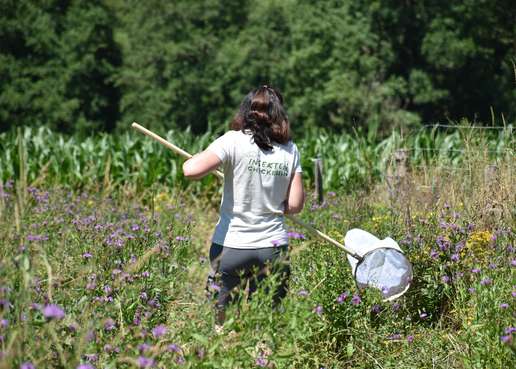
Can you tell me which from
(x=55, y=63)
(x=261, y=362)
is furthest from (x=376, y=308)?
(x=55, y=63)

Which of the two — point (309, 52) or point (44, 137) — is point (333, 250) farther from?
point (309, 52)

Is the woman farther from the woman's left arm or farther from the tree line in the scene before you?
the tree line

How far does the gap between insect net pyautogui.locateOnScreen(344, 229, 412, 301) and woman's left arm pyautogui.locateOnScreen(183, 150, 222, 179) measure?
114 centimetres

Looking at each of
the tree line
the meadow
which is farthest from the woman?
the tree line

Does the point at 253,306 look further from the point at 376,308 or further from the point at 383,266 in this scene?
the point at 383,266

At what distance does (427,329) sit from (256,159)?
A: 152 centimetres

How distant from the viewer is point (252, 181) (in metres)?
3.49

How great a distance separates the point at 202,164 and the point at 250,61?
83.5 feet

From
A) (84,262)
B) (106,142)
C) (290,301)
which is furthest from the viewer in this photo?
(106,142)

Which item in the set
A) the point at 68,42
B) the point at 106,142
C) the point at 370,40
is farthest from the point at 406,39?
the point at 106,142

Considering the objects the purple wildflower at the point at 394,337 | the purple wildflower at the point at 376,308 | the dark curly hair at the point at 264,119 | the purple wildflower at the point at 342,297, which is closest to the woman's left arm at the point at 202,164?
the dark curly hair at the point at 264,119

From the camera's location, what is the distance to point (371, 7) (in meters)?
24.6

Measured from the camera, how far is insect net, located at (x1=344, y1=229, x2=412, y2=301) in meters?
4.07

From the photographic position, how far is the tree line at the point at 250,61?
24281 millimetres
